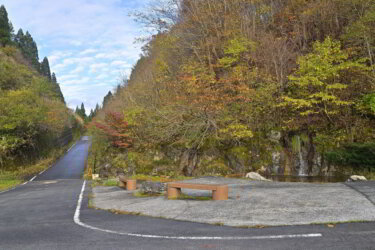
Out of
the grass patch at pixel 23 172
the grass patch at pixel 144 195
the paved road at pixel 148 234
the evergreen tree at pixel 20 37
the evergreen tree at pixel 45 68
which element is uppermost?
the evergreen tree at pixel 20 37

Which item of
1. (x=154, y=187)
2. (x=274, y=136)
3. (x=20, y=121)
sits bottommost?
(x=154, y=187)

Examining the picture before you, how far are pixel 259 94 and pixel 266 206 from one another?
1309 centimetres

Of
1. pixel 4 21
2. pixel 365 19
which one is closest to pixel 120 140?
pixel 365 19

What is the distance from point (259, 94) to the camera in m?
20.5

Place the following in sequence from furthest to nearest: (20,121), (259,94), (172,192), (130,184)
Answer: (20,121) < (259,94) < (130,184) < (172,192)

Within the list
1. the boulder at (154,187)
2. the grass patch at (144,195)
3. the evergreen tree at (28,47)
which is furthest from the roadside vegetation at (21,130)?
the evergreen tree at (28,47)

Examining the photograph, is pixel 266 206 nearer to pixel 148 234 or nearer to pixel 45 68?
pixel 148 234

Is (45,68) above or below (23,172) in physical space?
above

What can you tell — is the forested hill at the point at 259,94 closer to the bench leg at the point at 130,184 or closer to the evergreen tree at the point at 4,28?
the bench leg at the point at 130,184

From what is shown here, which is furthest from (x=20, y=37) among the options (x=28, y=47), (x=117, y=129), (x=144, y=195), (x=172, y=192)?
(x=172, y=192)

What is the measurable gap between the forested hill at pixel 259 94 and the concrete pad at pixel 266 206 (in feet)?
23.4

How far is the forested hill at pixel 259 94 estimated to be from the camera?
59.9 ft

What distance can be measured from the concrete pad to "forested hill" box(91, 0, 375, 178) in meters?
7.15

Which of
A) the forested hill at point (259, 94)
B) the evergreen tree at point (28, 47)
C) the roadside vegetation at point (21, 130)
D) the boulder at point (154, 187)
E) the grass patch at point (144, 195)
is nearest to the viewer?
the grass patch at point (144, 195)
